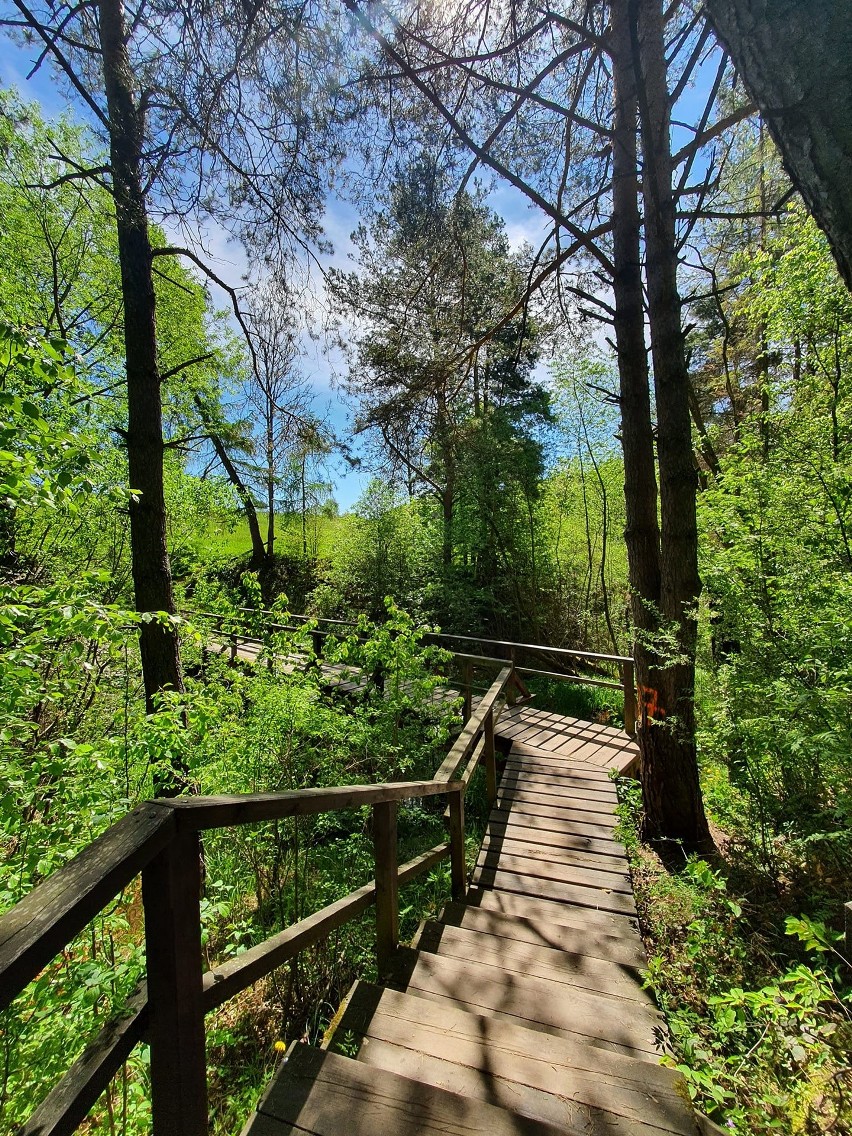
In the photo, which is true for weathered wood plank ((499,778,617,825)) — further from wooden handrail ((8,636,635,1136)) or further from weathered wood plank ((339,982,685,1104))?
wooden handrail ((8,636,635,1136))

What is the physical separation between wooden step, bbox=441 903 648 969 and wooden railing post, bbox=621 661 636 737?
2.61 m

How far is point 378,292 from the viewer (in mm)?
6188

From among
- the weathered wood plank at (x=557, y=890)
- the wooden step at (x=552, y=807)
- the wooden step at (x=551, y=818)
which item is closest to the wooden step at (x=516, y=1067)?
the weathered wood plank at (x=557, y=890)

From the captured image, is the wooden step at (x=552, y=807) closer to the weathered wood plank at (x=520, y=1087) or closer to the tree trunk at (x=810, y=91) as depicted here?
the weathered wood plank at (x=520, y=1087)

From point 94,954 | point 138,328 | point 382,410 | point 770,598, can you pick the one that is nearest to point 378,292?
point 382,410

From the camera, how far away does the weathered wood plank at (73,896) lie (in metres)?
0.55

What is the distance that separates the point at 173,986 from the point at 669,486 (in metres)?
3.38

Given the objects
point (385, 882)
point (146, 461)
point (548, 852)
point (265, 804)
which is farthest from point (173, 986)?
point (146, 461)

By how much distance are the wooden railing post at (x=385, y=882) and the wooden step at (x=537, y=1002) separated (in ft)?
0.33

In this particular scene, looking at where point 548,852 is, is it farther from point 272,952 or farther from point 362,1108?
point 272,952

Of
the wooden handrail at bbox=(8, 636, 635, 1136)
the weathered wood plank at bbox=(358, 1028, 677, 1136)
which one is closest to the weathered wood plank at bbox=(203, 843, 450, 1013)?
the wooden handrail at bbox=(8, 636, 635, 1136)

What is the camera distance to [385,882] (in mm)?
1808

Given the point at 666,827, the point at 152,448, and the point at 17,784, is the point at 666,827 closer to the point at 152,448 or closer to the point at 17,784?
the point at 17,784

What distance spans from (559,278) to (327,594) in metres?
8.33
